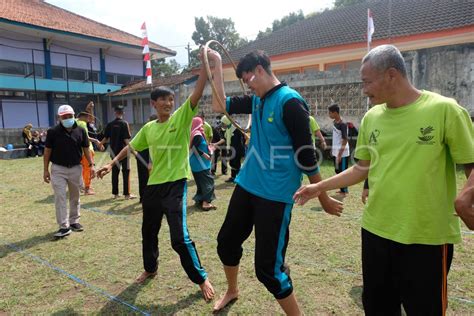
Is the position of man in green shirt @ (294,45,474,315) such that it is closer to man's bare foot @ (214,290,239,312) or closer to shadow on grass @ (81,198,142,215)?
man's bare foot @ (214,290,239,312)

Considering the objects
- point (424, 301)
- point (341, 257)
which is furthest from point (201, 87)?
point (341, 257)

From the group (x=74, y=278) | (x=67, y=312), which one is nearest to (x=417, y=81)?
(x=74, y=278)

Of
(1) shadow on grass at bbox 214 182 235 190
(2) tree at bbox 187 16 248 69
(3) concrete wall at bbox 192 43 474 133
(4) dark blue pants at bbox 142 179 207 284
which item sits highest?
(2) tree at bbox 187 16 248 69

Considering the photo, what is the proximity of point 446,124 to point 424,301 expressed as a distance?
92 centimetres

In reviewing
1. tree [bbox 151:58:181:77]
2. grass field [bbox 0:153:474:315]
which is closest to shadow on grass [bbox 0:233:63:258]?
grass field [bbox 0:153:474:315]

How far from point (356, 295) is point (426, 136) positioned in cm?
202

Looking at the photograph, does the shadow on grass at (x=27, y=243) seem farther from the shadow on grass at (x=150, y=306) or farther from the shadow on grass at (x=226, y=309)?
the shadow on grass at (x=226, y=309)

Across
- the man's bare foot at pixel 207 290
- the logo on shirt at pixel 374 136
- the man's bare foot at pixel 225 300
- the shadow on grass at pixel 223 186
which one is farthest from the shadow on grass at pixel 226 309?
the shadow on grass at pixel 223 186

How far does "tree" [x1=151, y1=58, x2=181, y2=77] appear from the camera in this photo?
161 ft

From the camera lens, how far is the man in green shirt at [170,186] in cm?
337

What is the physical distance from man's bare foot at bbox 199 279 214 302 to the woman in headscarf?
3353 mm

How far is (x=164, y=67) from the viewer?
166 ft

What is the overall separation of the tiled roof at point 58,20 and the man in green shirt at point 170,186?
61.4 ft

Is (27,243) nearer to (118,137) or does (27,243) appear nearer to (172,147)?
(172,147)
